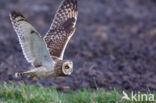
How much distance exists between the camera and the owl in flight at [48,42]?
6.93 m

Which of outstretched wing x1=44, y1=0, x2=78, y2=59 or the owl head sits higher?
outstretched wing x1=44, y1=0, x2=78, y2=59

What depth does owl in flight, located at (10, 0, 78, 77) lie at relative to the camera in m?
6.93

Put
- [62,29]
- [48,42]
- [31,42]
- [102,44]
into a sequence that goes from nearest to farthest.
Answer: [31,42], [48,42], [62,29], [102,44]

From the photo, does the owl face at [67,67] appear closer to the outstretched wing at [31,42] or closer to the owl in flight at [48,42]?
the owl in flight at [48,42]

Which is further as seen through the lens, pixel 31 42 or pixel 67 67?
pixel 67 67

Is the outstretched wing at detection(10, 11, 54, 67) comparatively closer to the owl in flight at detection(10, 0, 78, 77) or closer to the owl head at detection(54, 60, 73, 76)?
the owl in flight at detection(10, 0, 78, 77)

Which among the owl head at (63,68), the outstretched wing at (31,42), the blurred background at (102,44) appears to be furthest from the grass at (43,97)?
the blurred background at (102,44)

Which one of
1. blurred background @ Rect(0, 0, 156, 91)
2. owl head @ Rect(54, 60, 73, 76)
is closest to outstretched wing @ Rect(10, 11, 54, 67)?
owl head @ Rect(54, 60, 73, 76)

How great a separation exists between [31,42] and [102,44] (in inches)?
200

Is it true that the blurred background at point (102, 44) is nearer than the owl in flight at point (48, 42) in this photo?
No

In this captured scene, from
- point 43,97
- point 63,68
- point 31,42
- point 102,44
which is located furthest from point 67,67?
point 102,44

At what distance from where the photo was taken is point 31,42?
7.20 meters

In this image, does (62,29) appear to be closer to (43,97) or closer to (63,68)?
(63,68)

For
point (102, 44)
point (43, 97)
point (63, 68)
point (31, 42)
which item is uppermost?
point (102, 44)
